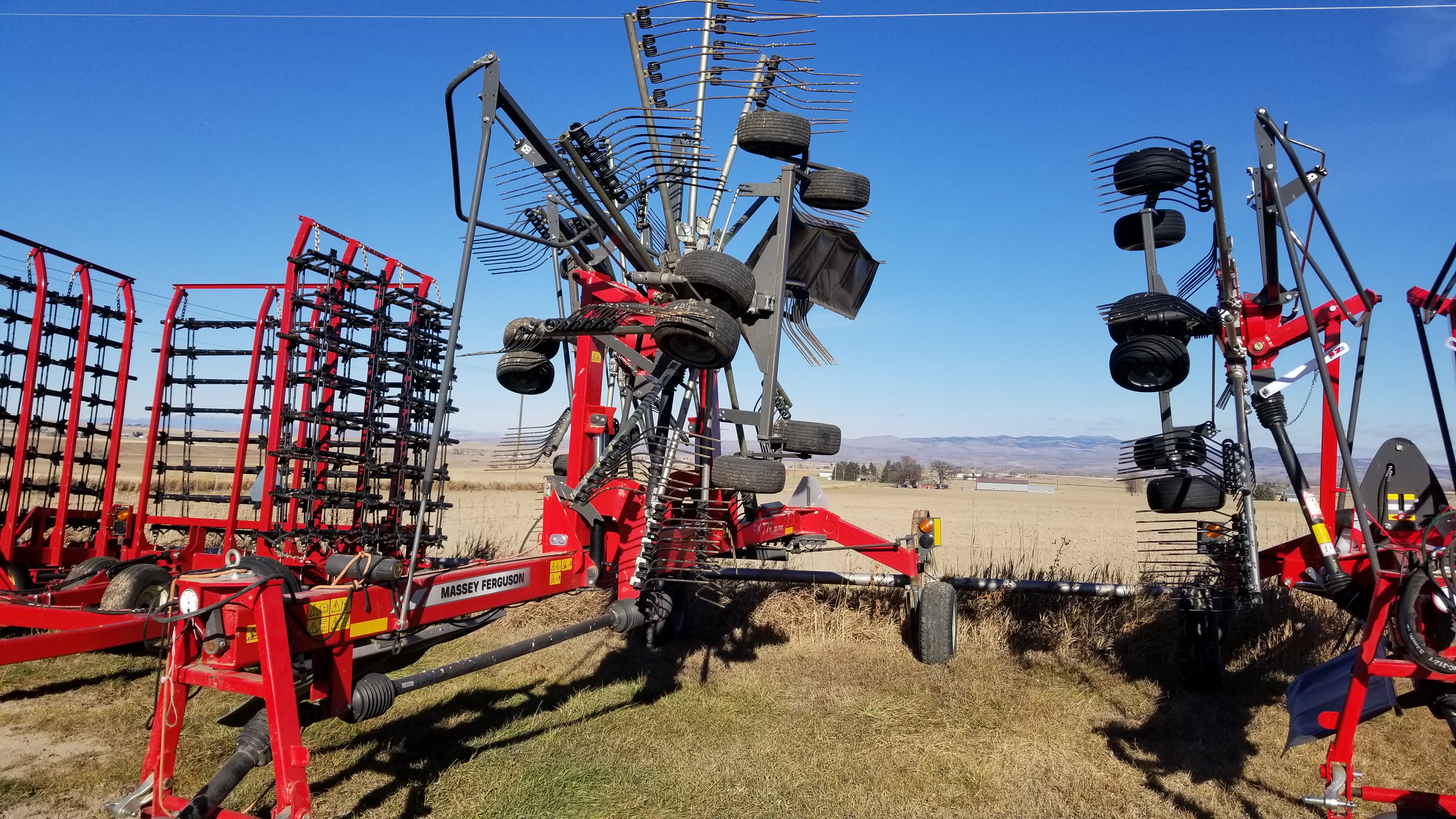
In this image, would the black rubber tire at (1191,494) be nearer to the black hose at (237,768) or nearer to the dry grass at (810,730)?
the dry grass at (810,730)

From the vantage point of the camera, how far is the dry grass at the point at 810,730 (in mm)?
5207

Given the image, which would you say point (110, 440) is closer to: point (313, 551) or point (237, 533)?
point (237, 533)

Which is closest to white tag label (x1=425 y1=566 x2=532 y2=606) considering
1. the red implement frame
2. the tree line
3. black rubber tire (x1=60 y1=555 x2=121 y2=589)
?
the red implement frame

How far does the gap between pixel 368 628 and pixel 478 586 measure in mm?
760

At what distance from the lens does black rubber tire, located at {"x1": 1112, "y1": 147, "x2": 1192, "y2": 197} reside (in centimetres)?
583

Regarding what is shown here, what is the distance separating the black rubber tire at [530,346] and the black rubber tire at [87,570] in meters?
3.86

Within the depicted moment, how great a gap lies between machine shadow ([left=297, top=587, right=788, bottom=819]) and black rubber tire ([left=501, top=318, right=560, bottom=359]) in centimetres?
267

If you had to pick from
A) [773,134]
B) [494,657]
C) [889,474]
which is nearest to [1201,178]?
[773,134]

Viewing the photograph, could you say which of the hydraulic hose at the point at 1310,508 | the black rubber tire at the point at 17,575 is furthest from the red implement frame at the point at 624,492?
the black rubber tire at the point at 17,575

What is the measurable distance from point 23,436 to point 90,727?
8.51 ft

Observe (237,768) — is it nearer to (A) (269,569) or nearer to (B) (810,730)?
(A) (269,569)

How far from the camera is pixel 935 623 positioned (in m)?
8.39

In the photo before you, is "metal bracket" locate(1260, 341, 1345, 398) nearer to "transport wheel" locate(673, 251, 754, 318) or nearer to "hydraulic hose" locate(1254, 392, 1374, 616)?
"hydraulic hose" locate(1254, 392, 1374, 616)

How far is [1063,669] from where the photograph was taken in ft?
26.8
